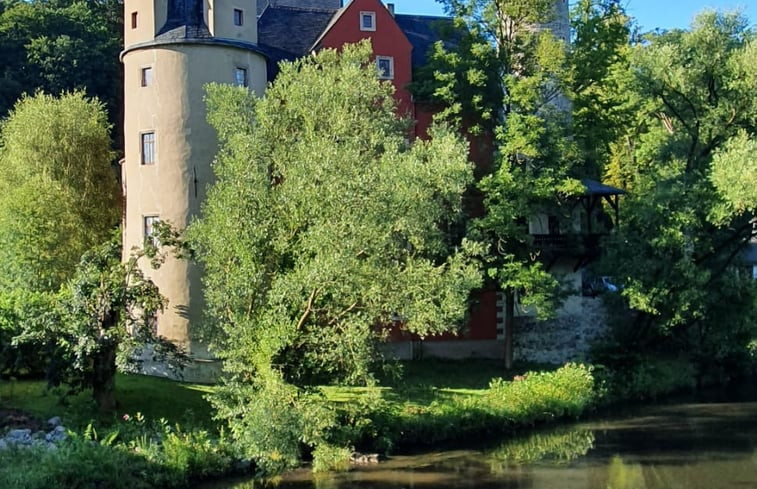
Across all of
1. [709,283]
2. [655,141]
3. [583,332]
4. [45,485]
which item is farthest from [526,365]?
[45,485]

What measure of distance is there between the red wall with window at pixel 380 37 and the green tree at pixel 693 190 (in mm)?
7633

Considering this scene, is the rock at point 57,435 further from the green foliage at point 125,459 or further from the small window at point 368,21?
the small window at point 368,21

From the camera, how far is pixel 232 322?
18016 mm

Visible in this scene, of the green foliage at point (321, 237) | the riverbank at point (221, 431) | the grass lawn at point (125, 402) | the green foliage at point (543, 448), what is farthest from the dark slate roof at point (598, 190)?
the grass lawn at point (125, 402)

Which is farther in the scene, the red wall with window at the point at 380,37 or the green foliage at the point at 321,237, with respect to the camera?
the red wall with window at the point at 380,37

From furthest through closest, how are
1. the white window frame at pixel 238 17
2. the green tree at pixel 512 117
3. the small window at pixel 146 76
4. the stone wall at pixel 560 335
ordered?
the stone wall at pixel 560 335, the green tree at pixel 512 117, the white window frame at pixel 238 17, the small window at pixel 146 76

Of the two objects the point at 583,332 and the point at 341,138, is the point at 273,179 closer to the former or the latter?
the point at 341,138

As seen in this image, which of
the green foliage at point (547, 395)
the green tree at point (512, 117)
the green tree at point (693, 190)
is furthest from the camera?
the green tree at point (693, 190)

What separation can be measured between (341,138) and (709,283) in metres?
16.2

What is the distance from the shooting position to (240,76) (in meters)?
24.6

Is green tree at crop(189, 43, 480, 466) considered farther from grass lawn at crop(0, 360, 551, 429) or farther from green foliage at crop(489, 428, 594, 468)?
green foliage at crop(489, 428, 594, 468)

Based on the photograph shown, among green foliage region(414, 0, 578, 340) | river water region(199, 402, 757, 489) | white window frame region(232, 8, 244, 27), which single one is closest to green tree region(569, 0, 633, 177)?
green foliage region(414, 0, 578, 340)

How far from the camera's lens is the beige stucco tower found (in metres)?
23.2

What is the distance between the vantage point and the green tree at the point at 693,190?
26219 mm
